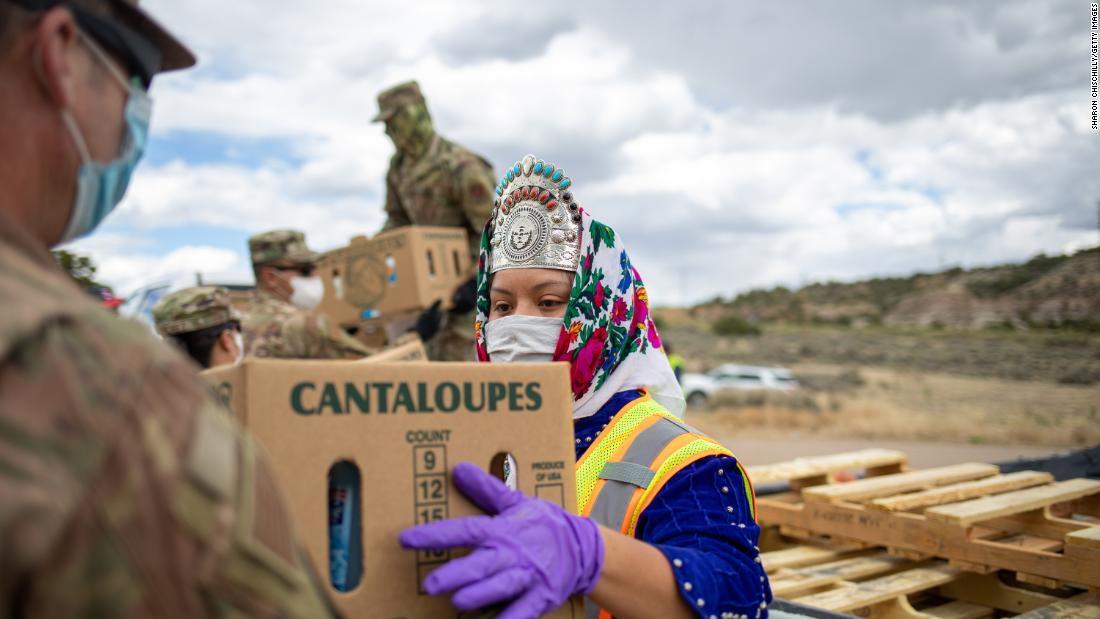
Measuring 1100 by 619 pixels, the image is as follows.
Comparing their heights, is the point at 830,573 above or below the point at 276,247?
below

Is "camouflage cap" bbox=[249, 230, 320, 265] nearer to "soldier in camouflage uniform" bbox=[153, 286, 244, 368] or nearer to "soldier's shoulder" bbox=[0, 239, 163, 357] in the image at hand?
"soldier in camouflage uniform" bbox=[153, 286, 244, 368]

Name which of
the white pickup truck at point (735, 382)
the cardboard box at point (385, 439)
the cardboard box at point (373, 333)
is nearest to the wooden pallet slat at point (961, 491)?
the cardboard box at point (385, 439)

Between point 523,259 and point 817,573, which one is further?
point 817,573

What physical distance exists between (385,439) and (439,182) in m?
5.06

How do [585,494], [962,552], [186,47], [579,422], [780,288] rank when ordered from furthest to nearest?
[780,288] → [962,552] → [579,422] → [585,494] → [186,47]

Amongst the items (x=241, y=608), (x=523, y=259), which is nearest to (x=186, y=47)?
(x=241, y=608)

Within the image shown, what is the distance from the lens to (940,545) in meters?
3.89

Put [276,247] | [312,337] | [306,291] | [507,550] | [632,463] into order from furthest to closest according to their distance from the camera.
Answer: [306,291] → [276,247] → [312,337] → [632,463] → [507,550]

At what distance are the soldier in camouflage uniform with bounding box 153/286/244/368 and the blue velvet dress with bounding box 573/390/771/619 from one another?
2.78 m

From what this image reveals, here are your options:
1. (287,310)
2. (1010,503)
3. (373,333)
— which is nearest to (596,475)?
(1010,503)

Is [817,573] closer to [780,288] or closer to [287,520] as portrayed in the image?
[287,520]

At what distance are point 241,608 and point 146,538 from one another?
127mm

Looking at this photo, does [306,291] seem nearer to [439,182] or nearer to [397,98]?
[439,182]

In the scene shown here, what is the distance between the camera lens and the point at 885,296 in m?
65.8
